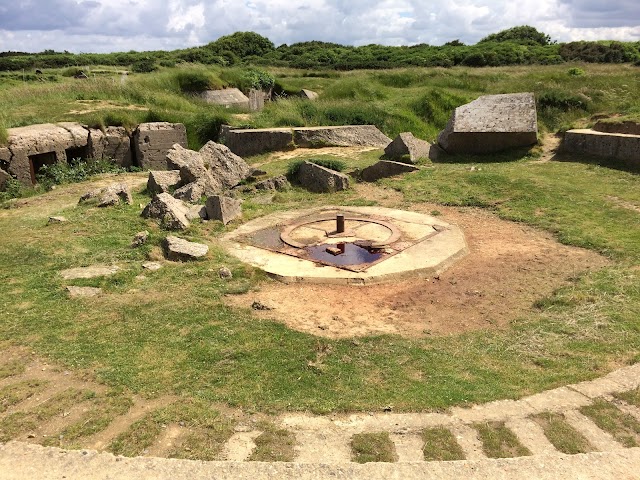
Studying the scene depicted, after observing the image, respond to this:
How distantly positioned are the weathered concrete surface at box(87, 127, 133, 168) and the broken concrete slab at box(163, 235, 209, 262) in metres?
6.56

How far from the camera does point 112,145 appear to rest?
12.9m

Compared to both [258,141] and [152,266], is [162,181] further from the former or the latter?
[258,141]

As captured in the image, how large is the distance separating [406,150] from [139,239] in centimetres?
710

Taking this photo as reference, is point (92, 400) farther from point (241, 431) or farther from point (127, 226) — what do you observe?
point (127, 226)

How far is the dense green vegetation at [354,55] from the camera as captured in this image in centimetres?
3105

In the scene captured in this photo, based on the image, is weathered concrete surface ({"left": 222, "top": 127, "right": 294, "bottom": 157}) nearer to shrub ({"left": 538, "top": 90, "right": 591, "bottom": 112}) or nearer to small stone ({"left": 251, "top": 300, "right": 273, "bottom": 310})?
shrub ({"left": 538, "top": 90, "right": 591, "bottom": 112})

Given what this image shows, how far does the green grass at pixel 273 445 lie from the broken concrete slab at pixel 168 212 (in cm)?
493

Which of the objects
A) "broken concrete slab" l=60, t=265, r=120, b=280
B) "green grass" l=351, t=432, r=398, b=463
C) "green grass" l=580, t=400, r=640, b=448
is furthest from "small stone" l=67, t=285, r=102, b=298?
"green grass" l=580, t=400, r=640, b=448

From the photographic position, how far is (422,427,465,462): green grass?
3.27m

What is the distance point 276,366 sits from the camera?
175 inches

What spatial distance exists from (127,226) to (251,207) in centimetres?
229

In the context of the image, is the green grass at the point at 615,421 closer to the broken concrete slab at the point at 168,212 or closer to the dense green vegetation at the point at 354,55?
the broken concrete slab at the point at 168,212

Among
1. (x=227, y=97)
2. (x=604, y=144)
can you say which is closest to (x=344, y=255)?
(x=604, y=144)

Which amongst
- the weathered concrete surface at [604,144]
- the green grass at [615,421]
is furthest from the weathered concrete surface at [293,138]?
the green grass at [615,421]
